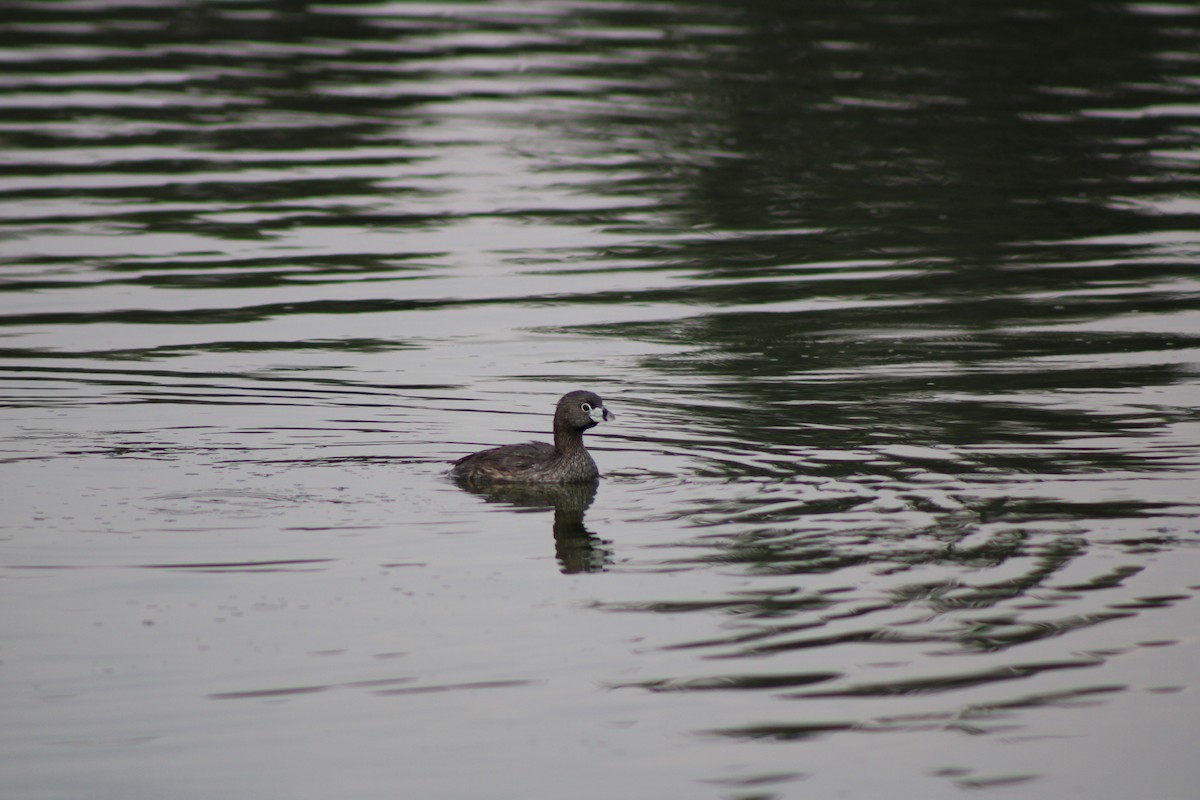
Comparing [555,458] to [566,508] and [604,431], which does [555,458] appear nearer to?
[566,508]

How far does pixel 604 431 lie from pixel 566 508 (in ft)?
7.40

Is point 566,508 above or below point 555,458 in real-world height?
below

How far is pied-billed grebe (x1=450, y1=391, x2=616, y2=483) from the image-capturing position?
1339 centimetres

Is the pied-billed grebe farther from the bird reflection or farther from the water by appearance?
the water

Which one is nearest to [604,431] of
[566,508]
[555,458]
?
[555,458]

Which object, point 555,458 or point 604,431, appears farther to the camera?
point 604,431

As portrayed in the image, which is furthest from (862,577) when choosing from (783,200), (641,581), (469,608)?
(783,200)

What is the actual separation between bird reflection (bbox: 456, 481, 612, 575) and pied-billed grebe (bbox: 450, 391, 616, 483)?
0.20ft

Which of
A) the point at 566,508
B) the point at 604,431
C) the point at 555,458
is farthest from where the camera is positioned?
the point at 604,431

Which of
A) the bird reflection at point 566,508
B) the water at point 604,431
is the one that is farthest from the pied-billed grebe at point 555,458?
the water at point 604,431

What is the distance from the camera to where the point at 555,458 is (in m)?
13.6

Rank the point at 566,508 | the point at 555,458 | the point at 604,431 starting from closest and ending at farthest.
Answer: the point at 566,508 < the point at 555,458 < the point at 604,431

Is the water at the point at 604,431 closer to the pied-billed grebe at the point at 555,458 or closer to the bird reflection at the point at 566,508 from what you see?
the bird reflection at the point at 566,508

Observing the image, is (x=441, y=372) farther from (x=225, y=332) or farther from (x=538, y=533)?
(x=538, y=533)
